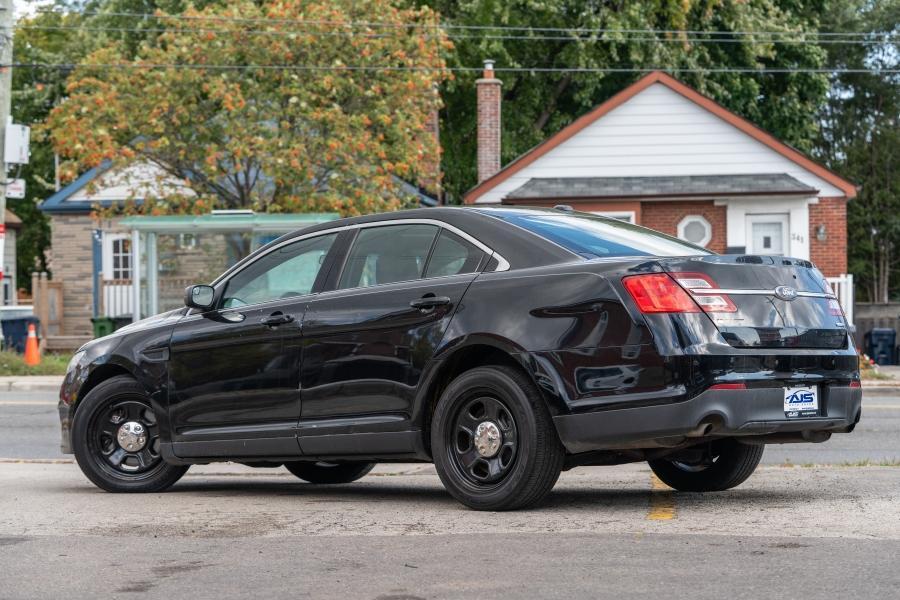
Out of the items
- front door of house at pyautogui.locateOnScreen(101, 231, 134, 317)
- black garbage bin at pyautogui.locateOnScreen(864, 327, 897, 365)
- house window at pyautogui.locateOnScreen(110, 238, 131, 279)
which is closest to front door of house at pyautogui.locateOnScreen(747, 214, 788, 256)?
black garbage bin at pyautogui.locateOnScreen(864, 327, 897, 365)

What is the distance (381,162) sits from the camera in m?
29.0

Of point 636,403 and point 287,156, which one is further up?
point 287,156

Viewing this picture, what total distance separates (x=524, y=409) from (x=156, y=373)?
274cm

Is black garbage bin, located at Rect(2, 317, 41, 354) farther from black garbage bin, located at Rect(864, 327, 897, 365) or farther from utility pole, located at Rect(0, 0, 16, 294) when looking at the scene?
black garbage bin, located at Rect(864, 327, 897, 365)

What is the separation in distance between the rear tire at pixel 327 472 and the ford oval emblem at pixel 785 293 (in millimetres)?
3294

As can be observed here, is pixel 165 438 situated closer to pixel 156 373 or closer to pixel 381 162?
pixel 156 373

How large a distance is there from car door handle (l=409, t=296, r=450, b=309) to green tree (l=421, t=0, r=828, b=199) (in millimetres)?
31013

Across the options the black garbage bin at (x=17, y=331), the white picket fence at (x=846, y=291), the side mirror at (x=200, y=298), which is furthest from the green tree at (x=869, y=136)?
the side mirror at (x=200, y=298)

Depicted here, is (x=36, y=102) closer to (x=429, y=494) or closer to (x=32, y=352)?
(x=32, y=352)

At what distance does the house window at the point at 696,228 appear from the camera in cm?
2970

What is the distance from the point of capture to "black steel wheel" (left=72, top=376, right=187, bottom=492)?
880 centimetres

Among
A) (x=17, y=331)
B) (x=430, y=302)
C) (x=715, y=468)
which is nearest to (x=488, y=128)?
(x=17, y=331)

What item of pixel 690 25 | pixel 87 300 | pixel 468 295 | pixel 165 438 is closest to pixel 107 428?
pixel 165 438

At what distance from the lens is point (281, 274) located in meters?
8.48
